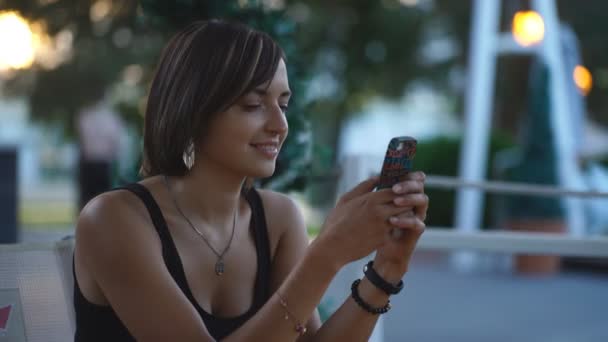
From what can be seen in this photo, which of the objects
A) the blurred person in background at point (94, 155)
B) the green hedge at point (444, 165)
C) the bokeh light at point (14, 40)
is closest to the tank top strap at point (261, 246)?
the bokeh light at point (14, 40)

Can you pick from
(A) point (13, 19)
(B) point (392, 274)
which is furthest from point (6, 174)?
(B) point (392, 274)

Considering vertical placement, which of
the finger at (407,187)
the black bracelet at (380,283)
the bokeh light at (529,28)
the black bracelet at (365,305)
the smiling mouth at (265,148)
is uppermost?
the bokeh light at (529,28)

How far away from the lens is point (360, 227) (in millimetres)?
1532

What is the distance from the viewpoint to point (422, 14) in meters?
13.1

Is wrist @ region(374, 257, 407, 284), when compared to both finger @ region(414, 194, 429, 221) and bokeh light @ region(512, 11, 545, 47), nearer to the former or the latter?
finger @ region(414, 194, 429, 221)

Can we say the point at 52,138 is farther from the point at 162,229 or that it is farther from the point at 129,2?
the point at 162,229

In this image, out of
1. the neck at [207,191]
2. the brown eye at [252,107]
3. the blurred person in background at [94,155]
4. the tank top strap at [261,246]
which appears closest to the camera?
the brown eye at [252,107]

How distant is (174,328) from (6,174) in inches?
177

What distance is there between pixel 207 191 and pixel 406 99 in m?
12.4

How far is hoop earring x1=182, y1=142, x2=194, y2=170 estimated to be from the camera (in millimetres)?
1811

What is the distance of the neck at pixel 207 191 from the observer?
1.86 meters

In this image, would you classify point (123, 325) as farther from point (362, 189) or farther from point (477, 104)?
point (477, 104)

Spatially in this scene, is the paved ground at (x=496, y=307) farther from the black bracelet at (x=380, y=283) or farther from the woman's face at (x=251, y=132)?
the black bracelet at (x=380, y=283)

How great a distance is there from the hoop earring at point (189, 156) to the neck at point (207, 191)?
13 mm
